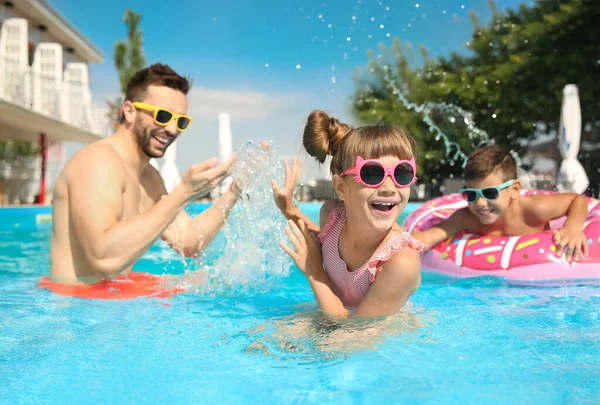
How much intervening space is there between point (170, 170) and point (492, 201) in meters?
8.28

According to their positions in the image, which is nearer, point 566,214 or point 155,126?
point 155,126

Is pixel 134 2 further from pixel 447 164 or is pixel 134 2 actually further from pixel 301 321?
pixel 301 321

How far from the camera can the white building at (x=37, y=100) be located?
46.0 ft

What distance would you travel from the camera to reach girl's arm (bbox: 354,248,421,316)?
2.47 metres

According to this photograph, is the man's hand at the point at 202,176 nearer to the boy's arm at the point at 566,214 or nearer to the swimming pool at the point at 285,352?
the swimming pool at the point at 285,352

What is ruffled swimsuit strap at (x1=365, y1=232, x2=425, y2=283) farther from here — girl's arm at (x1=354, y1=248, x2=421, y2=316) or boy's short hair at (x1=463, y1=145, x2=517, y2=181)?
boy's short hair at (x1=463, y1=145, x2=517, y2=181)

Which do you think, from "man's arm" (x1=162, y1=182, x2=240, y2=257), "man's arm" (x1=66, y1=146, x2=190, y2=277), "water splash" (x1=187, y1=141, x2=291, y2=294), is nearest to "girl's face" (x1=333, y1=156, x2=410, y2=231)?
"man's arm" (x1=66, y1=146, x2=190, y2=277)

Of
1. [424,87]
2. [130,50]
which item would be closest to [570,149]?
[424,87]

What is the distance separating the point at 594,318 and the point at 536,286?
1324mm

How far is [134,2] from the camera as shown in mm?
30000

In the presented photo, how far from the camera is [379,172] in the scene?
2430mm

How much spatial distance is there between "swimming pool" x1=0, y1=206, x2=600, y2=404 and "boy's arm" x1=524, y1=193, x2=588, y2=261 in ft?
2.95

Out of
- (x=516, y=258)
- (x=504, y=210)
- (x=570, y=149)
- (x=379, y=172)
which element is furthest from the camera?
(x=570, y=149)

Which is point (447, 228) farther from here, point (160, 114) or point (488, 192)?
point (160, 114)
